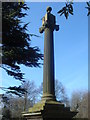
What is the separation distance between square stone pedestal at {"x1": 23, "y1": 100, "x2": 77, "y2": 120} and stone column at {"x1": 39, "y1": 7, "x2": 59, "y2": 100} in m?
0.37

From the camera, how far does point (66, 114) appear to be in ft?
20.5

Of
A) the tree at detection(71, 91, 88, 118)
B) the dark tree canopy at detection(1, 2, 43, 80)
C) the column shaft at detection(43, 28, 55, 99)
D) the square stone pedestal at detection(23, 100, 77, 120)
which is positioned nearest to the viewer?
the square stone pedestal at detection(23, 100, 77, 120)

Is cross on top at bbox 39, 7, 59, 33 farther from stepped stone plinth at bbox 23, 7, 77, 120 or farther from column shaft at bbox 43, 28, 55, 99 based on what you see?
column shaft at bbox 43, 28, 55, 99

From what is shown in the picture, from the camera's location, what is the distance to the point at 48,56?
695cm

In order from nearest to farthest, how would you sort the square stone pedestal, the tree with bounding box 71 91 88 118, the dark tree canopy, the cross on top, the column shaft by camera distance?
1. the square stone pedestal
2. the column shaft
3. the cross on top
4. the dark tree canopy
5. the tree with bounding box 71 91 88 118

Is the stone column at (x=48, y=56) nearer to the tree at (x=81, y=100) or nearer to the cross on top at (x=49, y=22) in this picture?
the cross on top at (x=49, y=22)

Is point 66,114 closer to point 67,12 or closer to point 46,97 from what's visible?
point 46,97

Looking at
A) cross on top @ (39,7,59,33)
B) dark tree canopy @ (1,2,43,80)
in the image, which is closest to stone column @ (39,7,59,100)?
cross on top @ (39,7,59,33)

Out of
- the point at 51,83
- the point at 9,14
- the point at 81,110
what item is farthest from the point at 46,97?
the point at 81,110

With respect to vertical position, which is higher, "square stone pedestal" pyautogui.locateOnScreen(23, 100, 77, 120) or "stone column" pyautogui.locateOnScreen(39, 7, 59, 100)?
"stone column" pyautogui.locateOnScreen(39, 7, 59, 100)

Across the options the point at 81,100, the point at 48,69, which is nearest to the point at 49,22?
the point at 48,69

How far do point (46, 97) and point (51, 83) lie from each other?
474 millimetres

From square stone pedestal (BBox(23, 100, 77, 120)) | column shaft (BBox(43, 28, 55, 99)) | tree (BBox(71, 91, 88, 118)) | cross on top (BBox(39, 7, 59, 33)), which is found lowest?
tree (BBox(71, 91, 88, 118))

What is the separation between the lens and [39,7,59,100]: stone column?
6.68 metres
